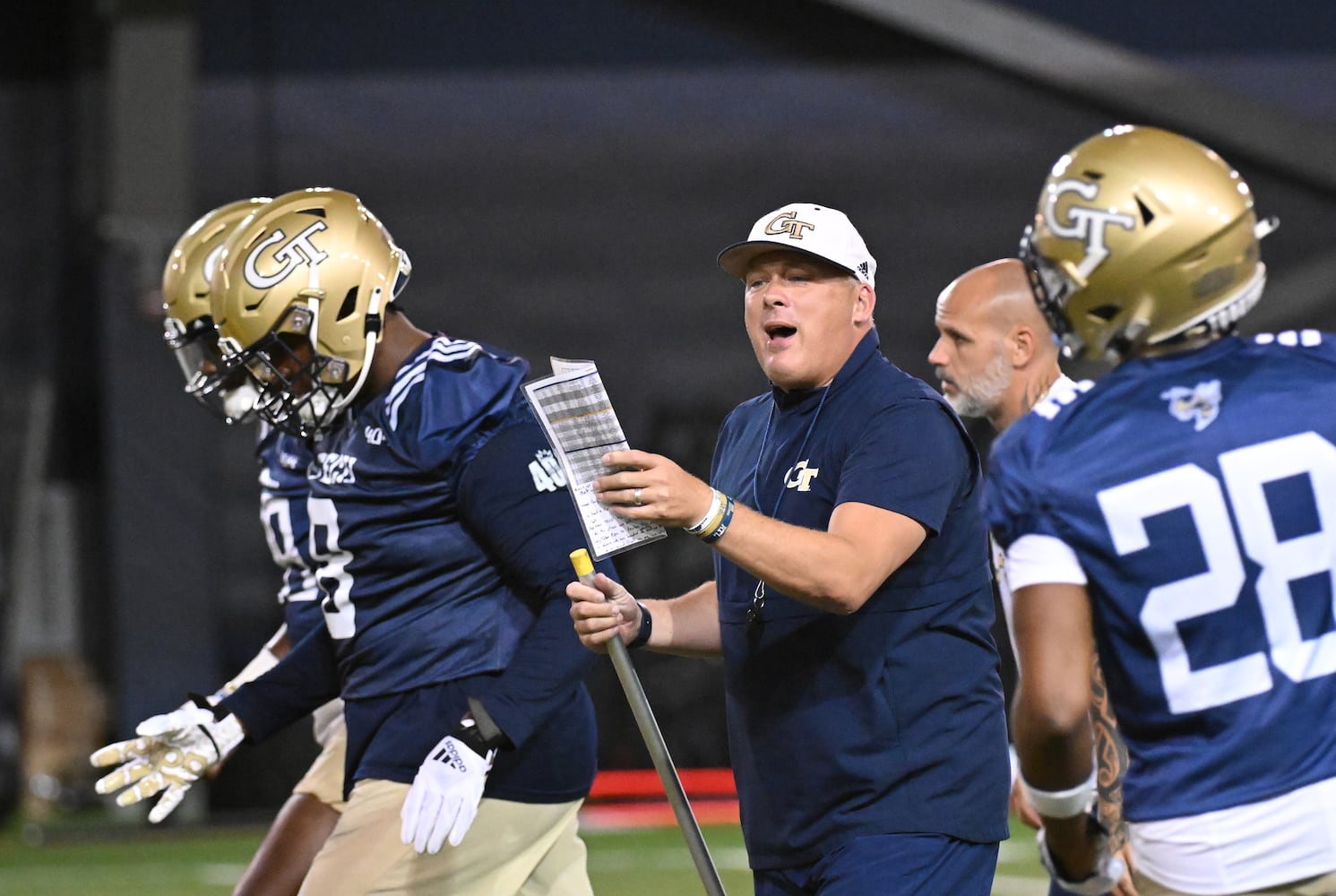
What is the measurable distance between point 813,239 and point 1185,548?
1081 millimetres

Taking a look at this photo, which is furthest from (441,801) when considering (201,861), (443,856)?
(201,861)

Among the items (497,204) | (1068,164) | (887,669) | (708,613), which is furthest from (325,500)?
(497,204)

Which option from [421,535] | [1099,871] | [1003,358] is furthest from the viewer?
[1003,358]

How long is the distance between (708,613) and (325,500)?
0.76 metres

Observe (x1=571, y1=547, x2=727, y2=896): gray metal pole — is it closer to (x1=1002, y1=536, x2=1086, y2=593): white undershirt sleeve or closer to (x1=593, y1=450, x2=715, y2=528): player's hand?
(x1=593, y1=450, x2=715, y2=528): player's hand

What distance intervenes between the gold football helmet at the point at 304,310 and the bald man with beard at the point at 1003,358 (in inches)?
45.9

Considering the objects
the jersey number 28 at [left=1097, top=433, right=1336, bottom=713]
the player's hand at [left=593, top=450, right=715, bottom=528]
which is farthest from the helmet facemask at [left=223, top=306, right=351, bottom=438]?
the jersey number 28 at [left=1097, top=433, right=1336, bottom=713]

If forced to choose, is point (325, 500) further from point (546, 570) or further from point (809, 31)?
point (809, 31)

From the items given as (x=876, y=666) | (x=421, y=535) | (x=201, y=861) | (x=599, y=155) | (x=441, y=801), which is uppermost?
(x=599, y=155)

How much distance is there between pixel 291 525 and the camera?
352 centimetres

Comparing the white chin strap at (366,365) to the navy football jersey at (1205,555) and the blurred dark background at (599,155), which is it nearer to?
the navy football jersey at (1205,555)

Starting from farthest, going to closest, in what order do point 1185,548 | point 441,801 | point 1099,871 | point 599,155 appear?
point 599,155, point 441,801, point 1099,871, point 1185,548

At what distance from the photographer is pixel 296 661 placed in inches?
138

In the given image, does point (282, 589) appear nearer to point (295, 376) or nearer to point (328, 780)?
point (328, 780)
